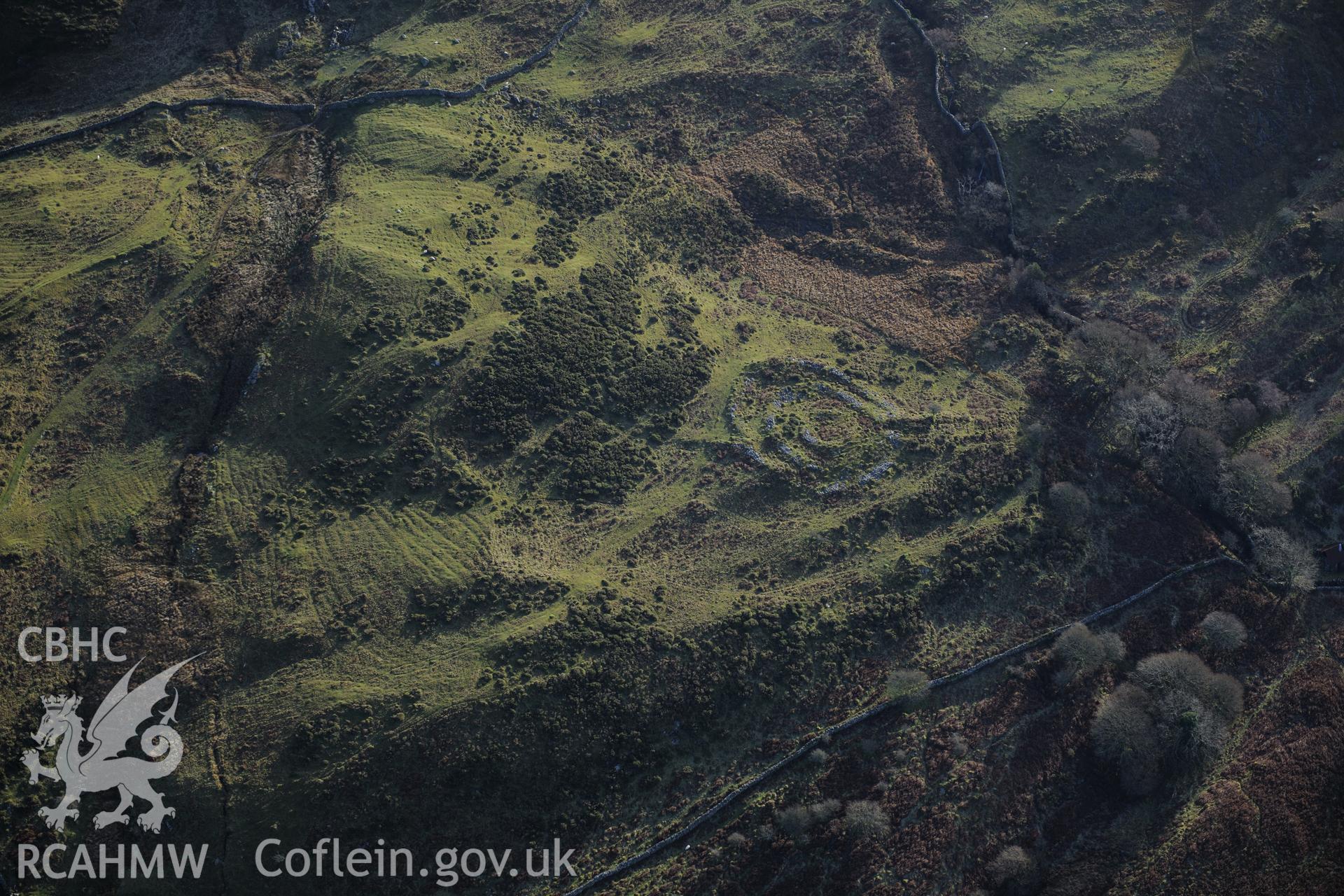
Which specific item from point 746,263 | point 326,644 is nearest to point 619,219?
point 746,263

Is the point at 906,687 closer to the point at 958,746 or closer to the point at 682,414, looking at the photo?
the point at 958,746

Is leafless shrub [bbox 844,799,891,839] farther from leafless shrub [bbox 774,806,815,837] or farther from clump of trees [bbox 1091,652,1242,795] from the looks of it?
clump of trees [bbox 1091,652,1242,795]

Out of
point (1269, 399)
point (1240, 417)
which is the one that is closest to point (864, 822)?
point (1240, 417)

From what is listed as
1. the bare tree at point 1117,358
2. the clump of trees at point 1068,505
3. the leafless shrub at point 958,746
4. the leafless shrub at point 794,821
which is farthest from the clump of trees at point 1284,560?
the leafless shrub at point 794,821

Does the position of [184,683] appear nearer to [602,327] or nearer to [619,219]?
[602,327]

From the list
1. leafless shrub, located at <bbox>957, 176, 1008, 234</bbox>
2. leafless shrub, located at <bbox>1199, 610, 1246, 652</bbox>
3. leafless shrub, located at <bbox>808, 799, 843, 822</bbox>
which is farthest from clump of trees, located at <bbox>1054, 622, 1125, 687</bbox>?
leafless shrub, located at <bbox>957, 176, 1008, 234</bbox>

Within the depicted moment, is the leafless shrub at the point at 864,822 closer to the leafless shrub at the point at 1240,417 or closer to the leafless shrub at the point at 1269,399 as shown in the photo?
the leafless shrub at the point at 1240,417
